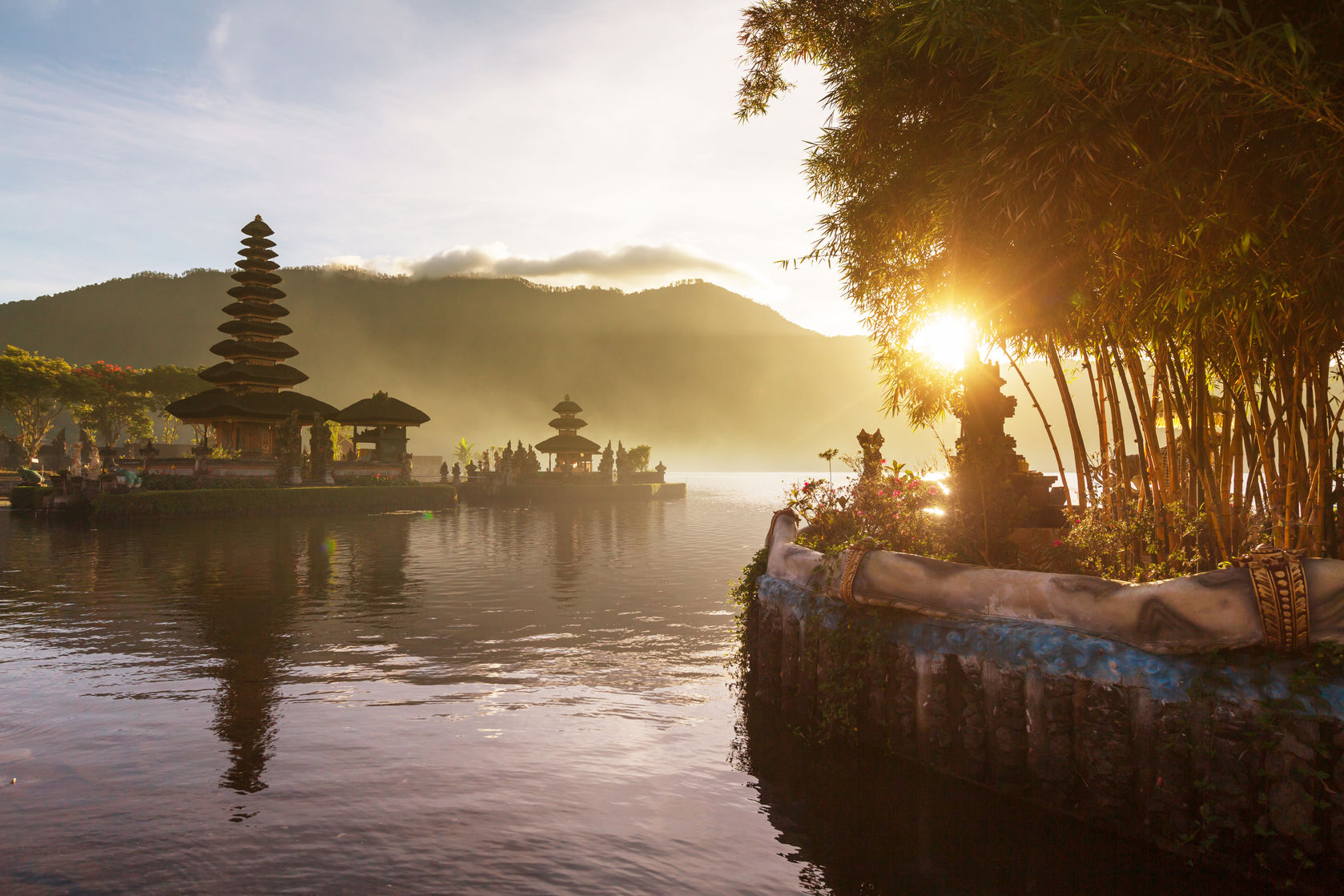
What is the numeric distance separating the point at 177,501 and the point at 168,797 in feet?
118

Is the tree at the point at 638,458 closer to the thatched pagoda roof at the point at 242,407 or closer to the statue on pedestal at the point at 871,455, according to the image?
the thatched pagoda roof at the point at 242,407

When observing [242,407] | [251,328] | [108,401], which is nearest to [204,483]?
[242,407]

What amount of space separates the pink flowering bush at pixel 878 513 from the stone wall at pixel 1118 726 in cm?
156

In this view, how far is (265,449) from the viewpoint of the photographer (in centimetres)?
5312

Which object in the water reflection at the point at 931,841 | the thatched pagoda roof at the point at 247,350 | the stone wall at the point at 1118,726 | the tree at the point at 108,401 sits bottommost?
the water reflection at the point at 931,841

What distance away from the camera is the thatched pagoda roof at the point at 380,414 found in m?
52.2

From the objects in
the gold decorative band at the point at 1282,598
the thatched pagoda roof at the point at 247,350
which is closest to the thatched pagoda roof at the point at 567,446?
the thatched pagoda roof at the point at 247,350

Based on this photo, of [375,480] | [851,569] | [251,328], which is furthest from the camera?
[251,328]

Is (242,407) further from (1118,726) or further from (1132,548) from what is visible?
(1118,726)

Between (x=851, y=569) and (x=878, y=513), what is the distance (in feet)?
7.20

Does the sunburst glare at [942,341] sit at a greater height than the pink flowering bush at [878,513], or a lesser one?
greater

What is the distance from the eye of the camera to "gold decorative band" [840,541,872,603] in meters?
7.35

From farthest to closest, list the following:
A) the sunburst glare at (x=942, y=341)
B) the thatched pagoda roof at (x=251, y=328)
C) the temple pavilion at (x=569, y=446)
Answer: the temple pavilion at (x=569, y=446) < the thatched pagoda roof at (x=251, y=328) < the sunburst glare at (x=942, y=341)

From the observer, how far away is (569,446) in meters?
65.4
